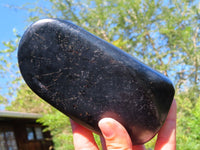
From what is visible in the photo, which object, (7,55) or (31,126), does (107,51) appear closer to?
(7,55)

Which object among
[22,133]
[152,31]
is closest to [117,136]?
[152,31]

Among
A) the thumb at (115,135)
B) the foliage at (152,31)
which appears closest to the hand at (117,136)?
the thumb at (115,135)

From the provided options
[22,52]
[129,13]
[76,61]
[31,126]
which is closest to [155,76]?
[76,61]

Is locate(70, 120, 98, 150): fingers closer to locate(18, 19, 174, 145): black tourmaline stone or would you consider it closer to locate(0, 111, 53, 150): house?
locate(18, 19, 174, 145): black tourmaline stone

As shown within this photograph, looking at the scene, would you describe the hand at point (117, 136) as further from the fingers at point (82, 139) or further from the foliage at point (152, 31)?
the foliage at point (152, 31)

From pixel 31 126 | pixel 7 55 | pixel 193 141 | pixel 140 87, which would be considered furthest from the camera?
pixel 31 126

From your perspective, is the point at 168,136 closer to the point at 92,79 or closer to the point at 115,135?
the point at 115,135

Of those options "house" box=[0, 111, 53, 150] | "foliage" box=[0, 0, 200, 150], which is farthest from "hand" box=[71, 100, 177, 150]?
"house" box=[0, 111, 53, 150]
